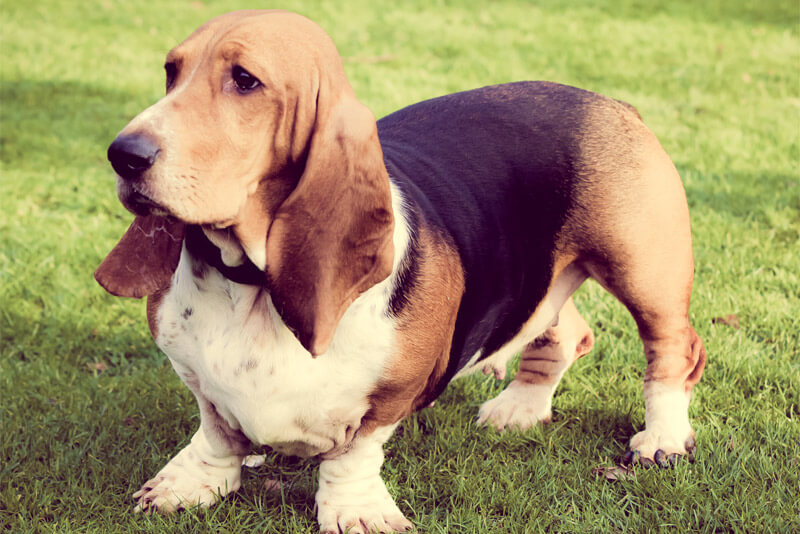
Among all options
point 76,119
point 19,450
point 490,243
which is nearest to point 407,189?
point 490,243

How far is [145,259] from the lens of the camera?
9.00 feet


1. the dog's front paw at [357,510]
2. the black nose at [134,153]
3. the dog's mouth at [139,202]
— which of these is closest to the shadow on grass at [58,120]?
the dog's front paw at [357,510]

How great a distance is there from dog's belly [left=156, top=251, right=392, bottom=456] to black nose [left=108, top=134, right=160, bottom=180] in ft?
1.86

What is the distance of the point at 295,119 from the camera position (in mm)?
2395

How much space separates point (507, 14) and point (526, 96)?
29.6 ft

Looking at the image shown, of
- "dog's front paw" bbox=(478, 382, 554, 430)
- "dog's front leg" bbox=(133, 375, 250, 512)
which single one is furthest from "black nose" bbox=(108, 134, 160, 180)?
"dog's front paw" bbox=(478, 382, 554, 430)

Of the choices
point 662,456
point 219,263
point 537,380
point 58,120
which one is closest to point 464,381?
point 537,380

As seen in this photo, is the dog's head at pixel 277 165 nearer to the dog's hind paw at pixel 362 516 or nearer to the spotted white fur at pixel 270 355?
the spotted white fur at pixel 270 355

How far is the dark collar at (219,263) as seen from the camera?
259 cm

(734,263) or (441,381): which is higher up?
(441,381)

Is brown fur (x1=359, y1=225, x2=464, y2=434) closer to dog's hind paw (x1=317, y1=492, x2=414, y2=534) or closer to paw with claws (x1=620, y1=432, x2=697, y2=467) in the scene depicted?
dog's hind paw (x1=317, y1=492, x2=414, y2=534)

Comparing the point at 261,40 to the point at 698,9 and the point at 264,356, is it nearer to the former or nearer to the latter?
the point at 264,356

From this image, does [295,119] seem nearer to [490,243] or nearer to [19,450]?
[490,243]

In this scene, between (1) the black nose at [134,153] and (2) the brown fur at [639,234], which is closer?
(1) the black nose at [134,153]
